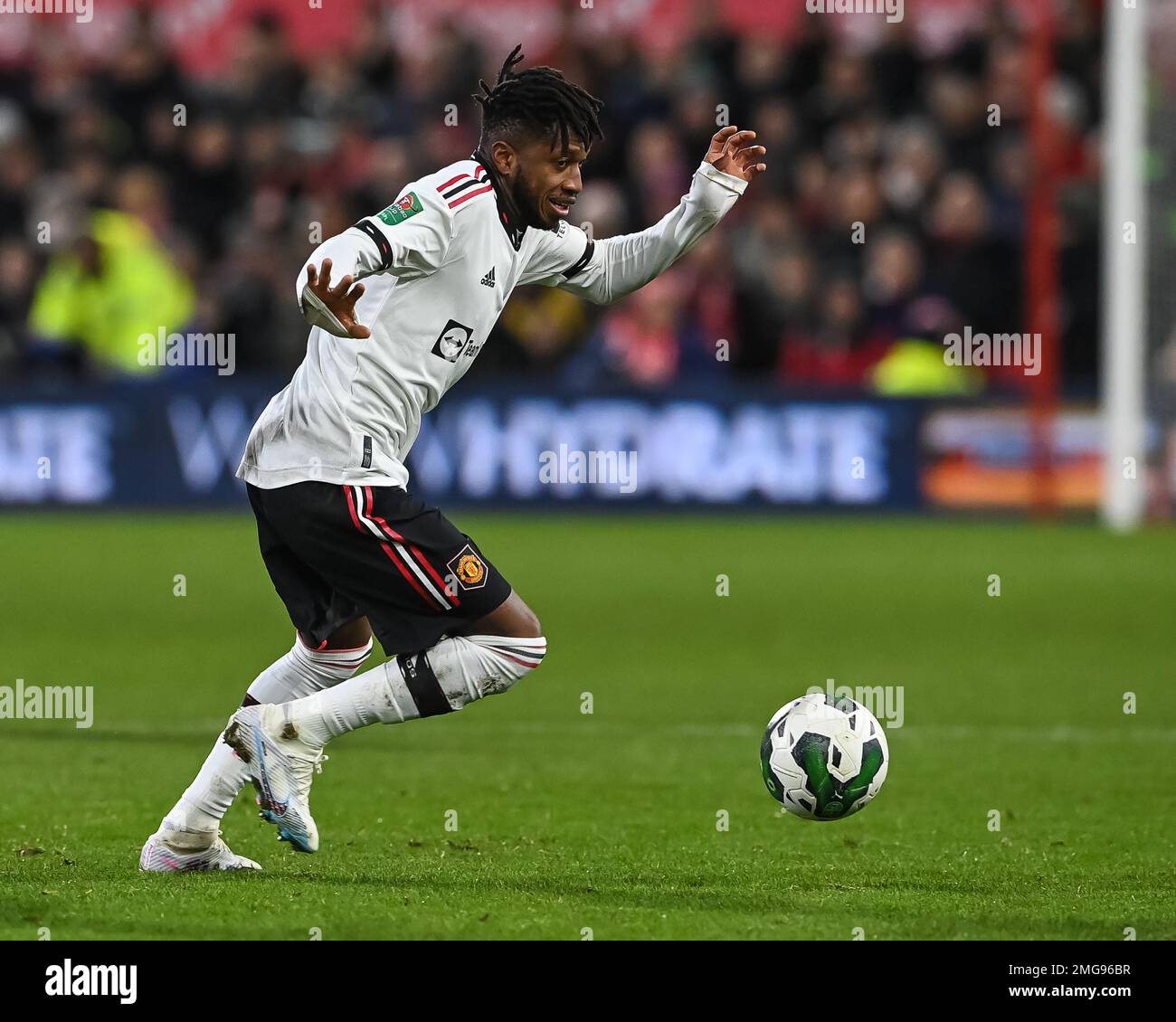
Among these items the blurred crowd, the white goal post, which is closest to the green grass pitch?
the white goal post

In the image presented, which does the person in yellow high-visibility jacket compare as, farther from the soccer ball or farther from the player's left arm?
the soccer ball

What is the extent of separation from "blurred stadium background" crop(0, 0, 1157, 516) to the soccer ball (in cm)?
1033

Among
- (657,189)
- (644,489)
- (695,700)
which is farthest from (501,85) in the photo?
(657,189)

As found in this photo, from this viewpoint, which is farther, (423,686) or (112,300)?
(112,300)

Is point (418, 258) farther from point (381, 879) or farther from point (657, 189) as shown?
point (657, 189)

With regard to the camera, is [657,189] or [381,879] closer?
[381,879]

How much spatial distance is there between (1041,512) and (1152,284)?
193 cm

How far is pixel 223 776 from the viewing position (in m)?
5.69

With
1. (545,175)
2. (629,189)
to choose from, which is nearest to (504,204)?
(545,175)

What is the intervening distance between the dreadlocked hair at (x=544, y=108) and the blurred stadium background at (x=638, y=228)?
35.0ft

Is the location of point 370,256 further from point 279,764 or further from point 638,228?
point 638,228

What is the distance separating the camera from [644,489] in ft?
54.3

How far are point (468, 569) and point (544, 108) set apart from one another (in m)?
1.19

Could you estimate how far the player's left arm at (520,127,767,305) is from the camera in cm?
592
